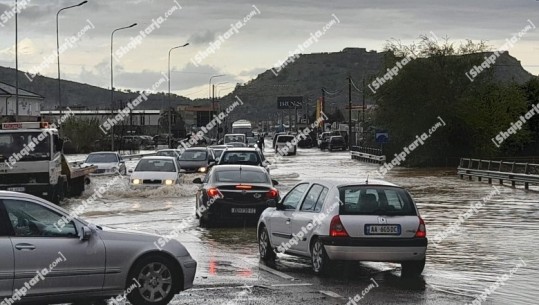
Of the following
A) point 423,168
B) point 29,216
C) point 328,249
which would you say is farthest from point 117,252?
point 423,168

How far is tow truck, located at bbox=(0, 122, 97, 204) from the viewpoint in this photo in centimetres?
2861

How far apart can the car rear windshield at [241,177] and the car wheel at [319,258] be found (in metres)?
8.41

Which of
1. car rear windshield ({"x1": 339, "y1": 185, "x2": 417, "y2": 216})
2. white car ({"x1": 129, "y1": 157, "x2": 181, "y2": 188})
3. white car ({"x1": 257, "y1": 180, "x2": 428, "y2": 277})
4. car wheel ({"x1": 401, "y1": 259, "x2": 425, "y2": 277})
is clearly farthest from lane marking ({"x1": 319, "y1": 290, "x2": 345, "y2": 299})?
white car ({"x1": 129, "y1": 157, "x2": 181, "y2": 188})

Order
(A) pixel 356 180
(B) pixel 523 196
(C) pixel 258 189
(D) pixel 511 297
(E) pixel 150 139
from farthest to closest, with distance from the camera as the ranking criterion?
(E) pixel 150 139
(B) pixel 523 196
(C) pixel 258 189
(A) pixel 356 180
(D) pixel 511 297

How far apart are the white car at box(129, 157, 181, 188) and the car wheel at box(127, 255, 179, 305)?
23.2 metres

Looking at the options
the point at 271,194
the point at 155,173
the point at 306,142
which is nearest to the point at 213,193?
the point at 271,194

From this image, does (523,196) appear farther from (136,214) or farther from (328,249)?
(328,249)

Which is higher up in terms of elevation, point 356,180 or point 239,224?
point 356,180

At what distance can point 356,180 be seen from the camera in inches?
571

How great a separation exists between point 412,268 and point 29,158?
1759 centimetres

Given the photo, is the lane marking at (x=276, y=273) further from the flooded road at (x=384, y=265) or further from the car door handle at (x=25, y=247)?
the car door handle at (x=25, y=247)

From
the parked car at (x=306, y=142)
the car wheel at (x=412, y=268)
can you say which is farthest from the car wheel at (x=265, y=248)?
the parked car at (x=306, y=142)

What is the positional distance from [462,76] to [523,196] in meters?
33.0

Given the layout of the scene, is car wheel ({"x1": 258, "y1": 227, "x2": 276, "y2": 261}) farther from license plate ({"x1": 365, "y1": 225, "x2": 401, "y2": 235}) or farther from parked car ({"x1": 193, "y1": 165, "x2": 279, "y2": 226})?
parked car ({"x1": 193, "y1": 165, "x2": 279, "y2": 226})
